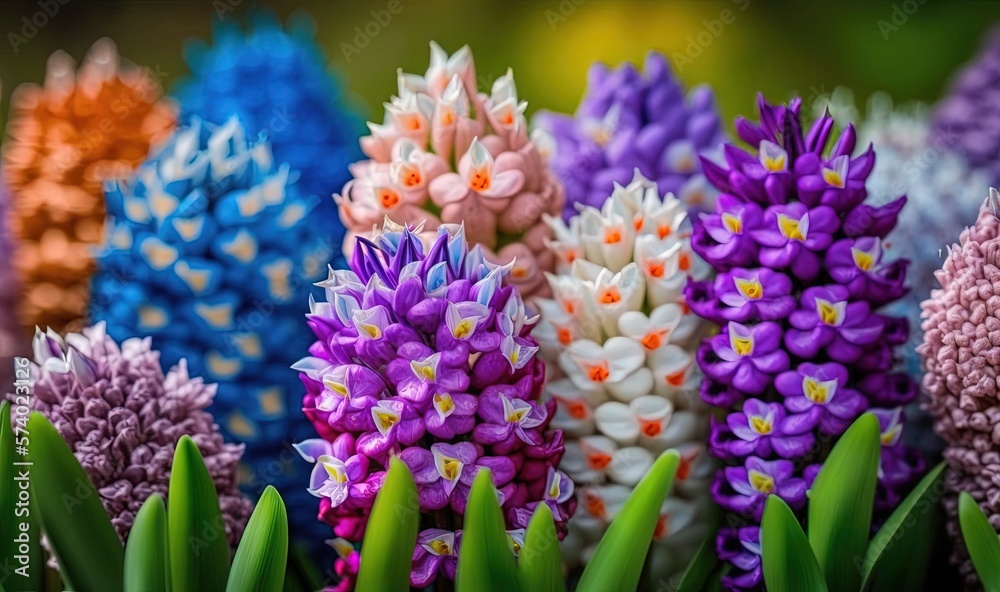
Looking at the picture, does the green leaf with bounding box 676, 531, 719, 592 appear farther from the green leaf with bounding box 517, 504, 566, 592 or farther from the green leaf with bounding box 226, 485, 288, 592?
the green leaf with bounding box 226, 485, 288, 592

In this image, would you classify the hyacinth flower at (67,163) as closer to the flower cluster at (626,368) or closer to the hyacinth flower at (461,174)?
→ the hyacinth flower at (461,174)

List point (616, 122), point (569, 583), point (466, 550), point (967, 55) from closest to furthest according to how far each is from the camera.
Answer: point (466, 550) → point (569, 583) → point (616, 122) → point (967, 55)

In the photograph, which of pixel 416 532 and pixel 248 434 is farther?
pixel 248 434

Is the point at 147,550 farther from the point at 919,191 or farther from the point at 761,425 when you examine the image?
the point at 919,191

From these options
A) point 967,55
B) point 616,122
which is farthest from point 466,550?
point 967,55

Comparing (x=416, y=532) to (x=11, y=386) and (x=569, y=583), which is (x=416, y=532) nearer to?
(x=569, y=583)

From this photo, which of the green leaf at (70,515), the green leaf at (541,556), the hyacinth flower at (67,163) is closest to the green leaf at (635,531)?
the green leaf at (541,556)

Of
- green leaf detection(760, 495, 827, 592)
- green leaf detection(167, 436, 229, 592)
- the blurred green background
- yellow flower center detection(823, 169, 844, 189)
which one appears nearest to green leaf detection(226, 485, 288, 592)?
green leaf detection(167, 436, 229, 592)
